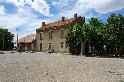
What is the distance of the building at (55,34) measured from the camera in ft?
171

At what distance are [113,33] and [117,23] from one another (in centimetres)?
150

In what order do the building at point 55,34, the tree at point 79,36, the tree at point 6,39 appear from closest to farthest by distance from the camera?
1. the tree at point 79,36
2. the building at point 55,34
3. the tree at point 6,39

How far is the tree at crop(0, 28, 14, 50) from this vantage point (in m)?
67.1

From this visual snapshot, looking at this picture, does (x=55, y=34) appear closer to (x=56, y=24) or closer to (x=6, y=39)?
(x=56, y=24)

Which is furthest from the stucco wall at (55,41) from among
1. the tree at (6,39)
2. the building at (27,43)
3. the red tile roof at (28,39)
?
the tree at (6,39)

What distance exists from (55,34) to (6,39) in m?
18.4

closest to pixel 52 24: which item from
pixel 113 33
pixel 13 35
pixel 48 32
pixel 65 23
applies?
pixel 48 32

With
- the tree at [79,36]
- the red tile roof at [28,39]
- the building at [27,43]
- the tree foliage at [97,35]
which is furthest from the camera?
the red tile roof at [28,39]

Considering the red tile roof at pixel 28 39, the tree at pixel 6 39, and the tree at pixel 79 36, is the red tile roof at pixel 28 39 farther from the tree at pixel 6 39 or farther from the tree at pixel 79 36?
the tree at pixel 79 36

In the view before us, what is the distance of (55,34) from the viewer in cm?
5484

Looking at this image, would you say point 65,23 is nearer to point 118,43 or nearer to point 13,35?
point 118,43

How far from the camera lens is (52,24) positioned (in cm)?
5803

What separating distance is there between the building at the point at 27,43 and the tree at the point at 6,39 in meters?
2.48

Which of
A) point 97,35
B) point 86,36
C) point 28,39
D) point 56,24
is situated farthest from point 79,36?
point 28,39
